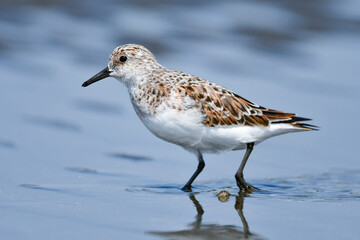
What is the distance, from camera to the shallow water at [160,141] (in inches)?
240

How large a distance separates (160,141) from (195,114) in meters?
2.22

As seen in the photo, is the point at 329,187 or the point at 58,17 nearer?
the point at 329,187

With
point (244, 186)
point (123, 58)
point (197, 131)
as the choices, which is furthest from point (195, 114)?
point (123, 58)

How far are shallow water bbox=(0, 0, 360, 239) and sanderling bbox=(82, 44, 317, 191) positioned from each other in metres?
0.53

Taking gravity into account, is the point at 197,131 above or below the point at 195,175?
above

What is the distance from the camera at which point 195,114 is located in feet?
23.2

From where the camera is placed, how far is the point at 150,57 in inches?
306

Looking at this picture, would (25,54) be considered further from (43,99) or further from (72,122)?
(72,122)

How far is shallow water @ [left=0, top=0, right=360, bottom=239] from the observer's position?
611cm

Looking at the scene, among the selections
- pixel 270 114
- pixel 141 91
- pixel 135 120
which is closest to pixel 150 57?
pixel 141 91

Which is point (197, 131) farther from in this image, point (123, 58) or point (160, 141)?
point (160, 141)

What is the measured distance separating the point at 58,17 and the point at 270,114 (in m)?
8.62

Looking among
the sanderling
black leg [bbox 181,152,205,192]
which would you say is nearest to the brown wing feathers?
the sanderling

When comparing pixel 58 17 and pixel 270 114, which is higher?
pixel 58 17
